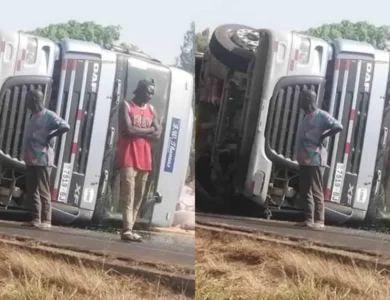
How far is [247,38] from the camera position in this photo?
3271 mm

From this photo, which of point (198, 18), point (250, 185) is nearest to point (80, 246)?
point (250, 185)

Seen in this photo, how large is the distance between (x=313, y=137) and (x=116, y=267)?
3.59ft

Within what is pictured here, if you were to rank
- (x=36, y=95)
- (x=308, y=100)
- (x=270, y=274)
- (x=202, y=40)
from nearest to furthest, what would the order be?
(x=36, y=95) → (x=308, y=100) → (x=202, y=40) → (x=270, y=274)

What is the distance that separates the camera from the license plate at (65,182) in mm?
3184

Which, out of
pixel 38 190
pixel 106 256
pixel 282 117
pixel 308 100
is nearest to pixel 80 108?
pixel 38 190

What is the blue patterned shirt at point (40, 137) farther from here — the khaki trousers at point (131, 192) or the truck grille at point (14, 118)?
the khaki trousers at point (131, 192)

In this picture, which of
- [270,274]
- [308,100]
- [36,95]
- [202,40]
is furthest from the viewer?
[270,274]

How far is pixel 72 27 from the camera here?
314 cm

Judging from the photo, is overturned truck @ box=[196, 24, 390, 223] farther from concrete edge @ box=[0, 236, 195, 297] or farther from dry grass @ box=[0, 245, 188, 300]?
dry grass @ box=[0, 245, 188, 300]

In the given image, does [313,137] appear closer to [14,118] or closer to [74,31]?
[74,31]

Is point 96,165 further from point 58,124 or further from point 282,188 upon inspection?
point 282,188

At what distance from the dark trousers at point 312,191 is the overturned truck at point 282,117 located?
28 millimetres

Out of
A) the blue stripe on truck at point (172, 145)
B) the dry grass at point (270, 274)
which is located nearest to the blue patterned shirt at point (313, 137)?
the dry grass at point (270, 274)

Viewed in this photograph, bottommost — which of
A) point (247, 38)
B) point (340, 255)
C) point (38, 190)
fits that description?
point (340, 255)
